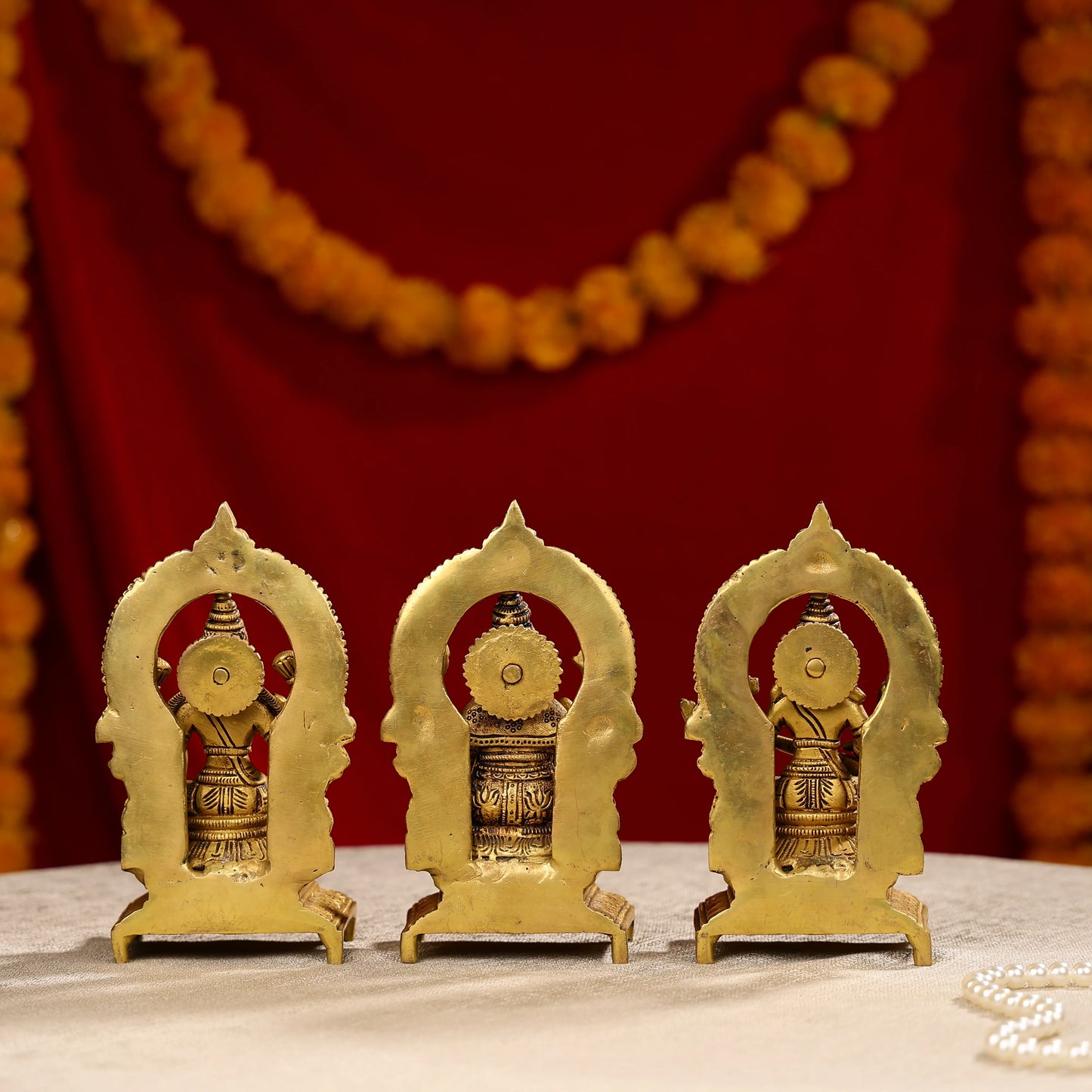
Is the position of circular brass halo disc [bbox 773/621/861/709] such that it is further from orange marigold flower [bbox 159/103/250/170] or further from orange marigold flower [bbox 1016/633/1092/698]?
orange marigold flower [bbox 159/103/250/170]

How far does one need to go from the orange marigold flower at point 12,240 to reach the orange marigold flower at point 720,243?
1.24 m

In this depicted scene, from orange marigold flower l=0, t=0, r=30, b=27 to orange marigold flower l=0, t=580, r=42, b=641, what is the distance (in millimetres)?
1048

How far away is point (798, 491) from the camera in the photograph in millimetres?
3115

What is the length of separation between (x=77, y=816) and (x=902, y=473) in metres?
1.79

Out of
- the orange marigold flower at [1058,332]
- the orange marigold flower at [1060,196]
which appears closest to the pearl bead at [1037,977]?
the orange marigold flower at [1058,332]

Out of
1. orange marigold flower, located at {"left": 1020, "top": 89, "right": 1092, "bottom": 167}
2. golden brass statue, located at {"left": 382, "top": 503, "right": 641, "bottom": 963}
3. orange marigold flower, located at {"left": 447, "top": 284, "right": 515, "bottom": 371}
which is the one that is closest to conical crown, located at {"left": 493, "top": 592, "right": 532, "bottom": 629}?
golden brass statue, located at {"left": 382, "top": 503, "right": 641, "bottom": 963}

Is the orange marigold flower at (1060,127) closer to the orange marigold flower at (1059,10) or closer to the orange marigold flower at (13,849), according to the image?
the orange marigold flower at (1059,10)

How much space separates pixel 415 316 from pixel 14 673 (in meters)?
1.04

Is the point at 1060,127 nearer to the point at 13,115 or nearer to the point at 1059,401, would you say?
the point at 1059,401

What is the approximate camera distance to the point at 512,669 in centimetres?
176

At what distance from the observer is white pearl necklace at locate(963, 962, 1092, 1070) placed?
54.2 inches

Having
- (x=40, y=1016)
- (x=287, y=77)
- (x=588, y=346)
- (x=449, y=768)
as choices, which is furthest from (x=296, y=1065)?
(x=287, y=77)

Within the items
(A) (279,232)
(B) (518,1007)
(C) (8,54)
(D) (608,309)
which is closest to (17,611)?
(A) (279,232)

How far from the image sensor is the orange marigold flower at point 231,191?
3018 millimetres
